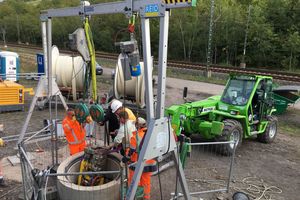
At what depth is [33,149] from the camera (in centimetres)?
893

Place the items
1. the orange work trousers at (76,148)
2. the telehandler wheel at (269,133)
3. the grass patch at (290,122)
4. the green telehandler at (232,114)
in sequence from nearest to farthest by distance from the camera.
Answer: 1. the orange work trousers at (76,148)
2. the green telehandler at (232,114)
3. the telehandler wheel at (269,133)
4. the grass patch at (290,122)

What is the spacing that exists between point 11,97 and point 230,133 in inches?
361

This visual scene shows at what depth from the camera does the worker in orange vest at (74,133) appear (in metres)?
7.21

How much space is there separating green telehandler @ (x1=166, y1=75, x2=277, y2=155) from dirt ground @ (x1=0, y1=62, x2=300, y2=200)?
52 centimetres

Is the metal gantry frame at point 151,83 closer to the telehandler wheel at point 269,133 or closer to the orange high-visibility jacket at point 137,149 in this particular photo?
the orange high-visibility jacket at point 137,149

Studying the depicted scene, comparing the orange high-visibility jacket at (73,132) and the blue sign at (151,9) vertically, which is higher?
the blue sign at (151,9)

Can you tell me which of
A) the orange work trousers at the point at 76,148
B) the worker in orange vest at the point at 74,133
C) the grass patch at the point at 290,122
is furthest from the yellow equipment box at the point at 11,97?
the grass patch at the point at 290,122

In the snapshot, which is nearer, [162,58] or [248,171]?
[162,58]

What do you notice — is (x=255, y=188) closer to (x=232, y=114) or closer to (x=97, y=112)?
(x=232, y=114)

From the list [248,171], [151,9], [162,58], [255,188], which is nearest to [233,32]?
[248,171]

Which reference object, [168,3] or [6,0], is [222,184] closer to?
[168,3]

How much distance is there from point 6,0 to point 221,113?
109 meters

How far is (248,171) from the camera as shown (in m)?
8.11

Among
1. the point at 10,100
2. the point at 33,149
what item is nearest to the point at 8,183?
the point at 33,149
